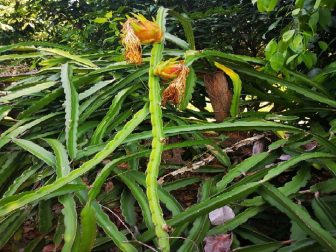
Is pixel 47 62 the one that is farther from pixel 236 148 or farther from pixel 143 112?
pixel 236 148

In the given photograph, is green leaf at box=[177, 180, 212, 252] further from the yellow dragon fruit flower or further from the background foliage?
the yellow dragon fruit flower

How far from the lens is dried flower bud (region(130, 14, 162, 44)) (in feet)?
2.89

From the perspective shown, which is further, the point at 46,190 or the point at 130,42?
the point at 130,42

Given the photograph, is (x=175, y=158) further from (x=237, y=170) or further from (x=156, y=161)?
(x=156, y=161)

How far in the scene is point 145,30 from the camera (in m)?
0.90

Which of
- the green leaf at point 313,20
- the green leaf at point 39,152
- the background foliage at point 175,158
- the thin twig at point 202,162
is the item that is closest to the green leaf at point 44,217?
the background foliage at point 175,158

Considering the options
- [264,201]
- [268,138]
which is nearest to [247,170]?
[264,201]

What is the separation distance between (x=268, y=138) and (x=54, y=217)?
1.96 feet

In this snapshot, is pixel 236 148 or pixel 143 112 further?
pixel 236 148

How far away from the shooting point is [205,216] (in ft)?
2.39

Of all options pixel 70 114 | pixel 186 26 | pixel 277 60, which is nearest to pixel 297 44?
pixel 277 60

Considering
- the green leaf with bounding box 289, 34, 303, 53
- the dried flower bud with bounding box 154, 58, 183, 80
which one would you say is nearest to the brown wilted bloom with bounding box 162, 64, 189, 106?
the dried flower bud with bounding box 154, 58, 183, 80

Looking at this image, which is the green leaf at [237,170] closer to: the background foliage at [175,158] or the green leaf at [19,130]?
the background foliage at [175,158]

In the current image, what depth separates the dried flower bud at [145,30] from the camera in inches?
34.7
